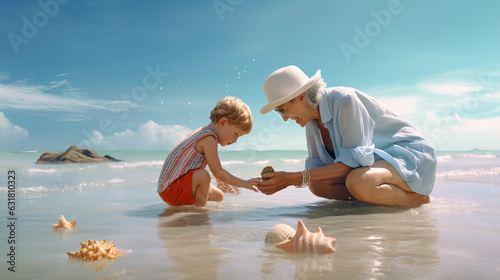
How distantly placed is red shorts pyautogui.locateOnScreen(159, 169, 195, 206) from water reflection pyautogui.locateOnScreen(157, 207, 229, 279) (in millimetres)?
316

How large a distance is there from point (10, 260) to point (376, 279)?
6.95 feet

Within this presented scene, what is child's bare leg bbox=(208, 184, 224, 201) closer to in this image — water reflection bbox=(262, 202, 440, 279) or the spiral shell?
water reflection bbox=(262, 202, 440, 279)

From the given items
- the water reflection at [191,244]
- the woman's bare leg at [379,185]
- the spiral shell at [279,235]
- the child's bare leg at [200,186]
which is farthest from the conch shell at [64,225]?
the woman's bare leg at [379,185]

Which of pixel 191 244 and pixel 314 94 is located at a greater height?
pixel 314 94

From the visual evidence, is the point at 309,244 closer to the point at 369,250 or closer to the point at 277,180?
the point at 369,250

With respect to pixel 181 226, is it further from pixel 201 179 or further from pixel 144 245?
pixel 201 179

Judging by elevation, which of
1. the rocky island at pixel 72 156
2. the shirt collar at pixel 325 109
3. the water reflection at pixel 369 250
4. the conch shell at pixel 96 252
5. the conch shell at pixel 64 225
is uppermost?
the rocky island at pixel 72 156

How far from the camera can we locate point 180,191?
4.39 m

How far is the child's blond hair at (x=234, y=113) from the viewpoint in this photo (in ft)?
14.3

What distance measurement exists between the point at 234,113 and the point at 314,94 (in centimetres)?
95

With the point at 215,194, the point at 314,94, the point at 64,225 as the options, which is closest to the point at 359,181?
the point at 314,94

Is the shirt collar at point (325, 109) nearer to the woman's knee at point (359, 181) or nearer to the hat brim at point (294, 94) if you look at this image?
the hat brim at point (294, 94)

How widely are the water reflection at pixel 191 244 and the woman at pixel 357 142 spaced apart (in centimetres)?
87

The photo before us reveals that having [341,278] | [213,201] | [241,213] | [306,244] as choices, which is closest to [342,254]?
[306,244]
